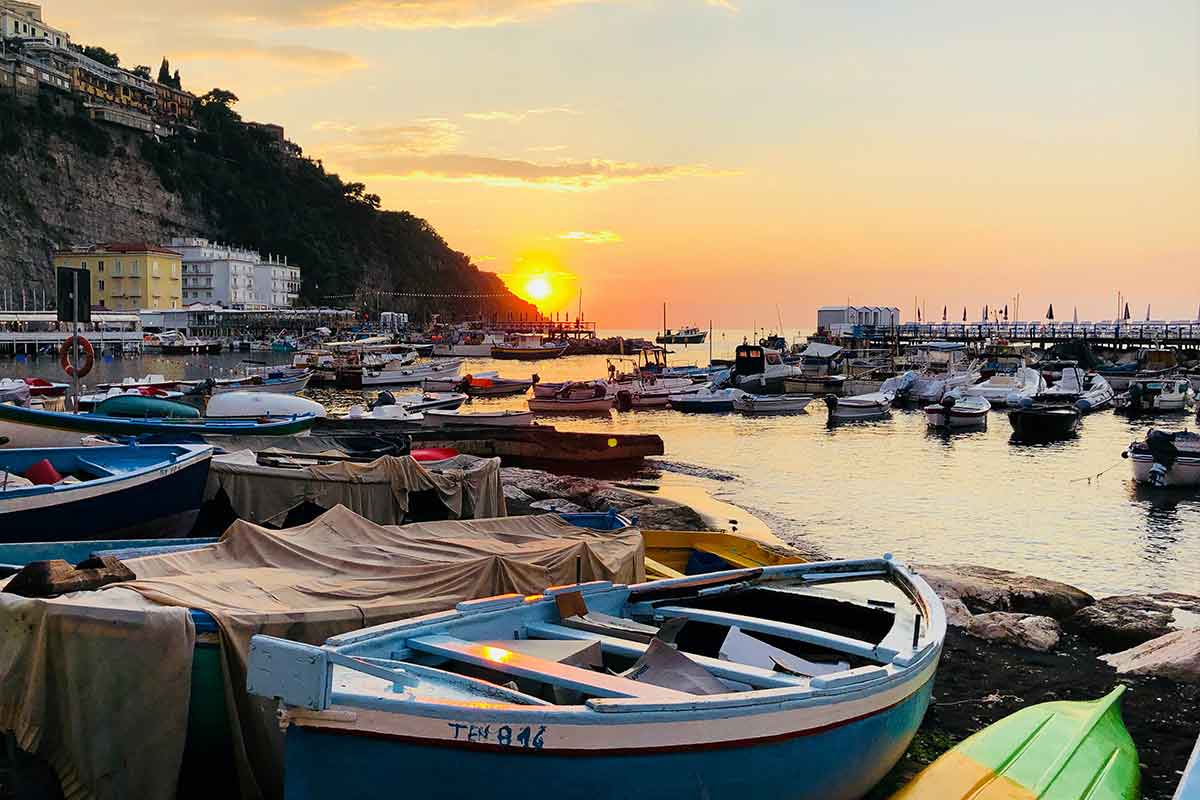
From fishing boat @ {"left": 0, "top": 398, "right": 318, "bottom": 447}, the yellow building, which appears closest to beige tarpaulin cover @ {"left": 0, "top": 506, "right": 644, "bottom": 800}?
fishing boat @ {"left": 0, "top": 398, "right": 318, "bottom": 447}

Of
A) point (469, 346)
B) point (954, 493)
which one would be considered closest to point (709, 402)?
point (954, 493)

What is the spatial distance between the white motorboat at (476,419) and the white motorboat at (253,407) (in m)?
4.81

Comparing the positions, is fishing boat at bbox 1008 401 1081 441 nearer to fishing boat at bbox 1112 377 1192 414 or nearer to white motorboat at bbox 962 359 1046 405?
white motorboat at bbox 962 359 1046 405

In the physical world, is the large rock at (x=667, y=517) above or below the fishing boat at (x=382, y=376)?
below

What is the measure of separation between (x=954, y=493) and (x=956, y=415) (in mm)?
17678

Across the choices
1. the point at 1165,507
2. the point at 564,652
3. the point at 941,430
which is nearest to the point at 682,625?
the point at 564,652

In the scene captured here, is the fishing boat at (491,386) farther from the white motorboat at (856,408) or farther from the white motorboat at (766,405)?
the white motorboat at (856,408)

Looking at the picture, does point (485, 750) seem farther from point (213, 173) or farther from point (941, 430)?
point (213, 173)

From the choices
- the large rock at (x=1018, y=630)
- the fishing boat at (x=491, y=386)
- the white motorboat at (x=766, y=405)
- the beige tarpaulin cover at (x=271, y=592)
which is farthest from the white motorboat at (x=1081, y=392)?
the beige tarpaulin cover at (x=271, y=592)

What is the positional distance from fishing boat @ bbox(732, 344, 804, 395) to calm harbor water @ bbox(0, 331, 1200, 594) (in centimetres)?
829

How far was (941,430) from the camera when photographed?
145ft

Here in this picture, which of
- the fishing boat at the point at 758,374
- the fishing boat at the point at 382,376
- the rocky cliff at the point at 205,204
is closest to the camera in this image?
the fishing boat at the point at 758,374

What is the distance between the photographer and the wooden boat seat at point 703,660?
6363 millimetres

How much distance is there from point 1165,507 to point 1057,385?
3676 cm
